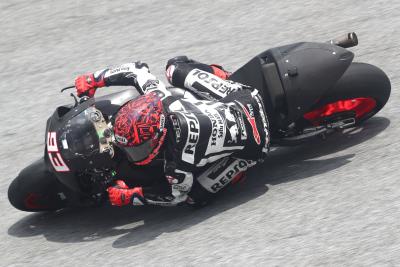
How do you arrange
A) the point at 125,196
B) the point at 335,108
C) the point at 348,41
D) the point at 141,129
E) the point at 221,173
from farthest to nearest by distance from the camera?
the point at 348,41
the point at 335,108
the point at 221,173
the point at 125,196
the point at 141,129

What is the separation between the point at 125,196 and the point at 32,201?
0.92 metres

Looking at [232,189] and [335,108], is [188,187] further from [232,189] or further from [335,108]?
[335,108]

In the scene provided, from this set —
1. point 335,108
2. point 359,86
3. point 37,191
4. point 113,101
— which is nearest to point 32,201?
point 37,191

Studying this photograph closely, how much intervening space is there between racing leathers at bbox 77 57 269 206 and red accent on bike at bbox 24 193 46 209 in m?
0.80

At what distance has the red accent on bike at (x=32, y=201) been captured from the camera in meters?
6.30

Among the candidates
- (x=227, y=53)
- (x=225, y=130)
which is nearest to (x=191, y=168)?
(x=225, y=130)

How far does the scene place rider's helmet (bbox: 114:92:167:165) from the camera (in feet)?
18.1

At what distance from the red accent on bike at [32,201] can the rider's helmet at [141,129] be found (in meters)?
1.01

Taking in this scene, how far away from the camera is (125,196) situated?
5820 mm

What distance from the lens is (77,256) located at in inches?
230

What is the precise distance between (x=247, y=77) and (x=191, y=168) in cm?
106

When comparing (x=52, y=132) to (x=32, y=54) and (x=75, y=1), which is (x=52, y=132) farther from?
(x=75, y=1)

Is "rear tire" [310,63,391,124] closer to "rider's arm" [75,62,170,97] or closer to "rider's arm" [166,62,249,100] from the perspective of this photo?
"rider's arm" [166,62,249,100]

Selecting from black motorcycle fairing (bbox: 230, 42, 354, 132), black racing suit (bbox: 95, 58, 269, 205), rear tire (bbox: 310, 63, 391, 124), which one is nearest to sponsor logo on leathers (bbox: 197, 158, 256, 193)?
black racing suit (bbox: 95, 58, 269, 205)
